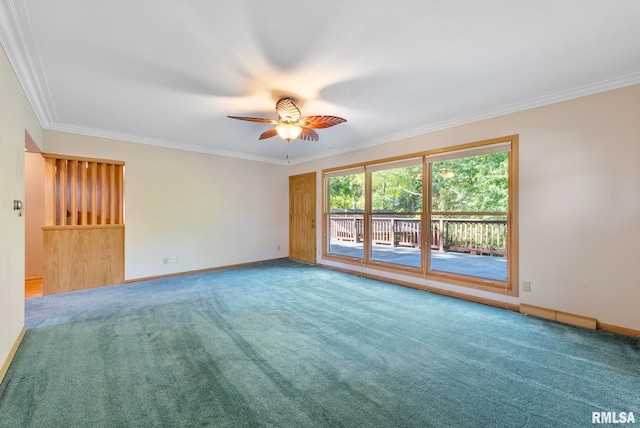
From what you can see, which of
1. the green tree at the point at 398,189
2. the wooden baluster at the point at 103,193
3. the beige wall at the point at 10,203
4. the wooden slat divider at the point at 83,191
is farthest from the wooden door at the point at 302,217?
the beige wall at the point at 10,203

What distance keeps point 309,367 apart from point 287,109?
2.49 meters

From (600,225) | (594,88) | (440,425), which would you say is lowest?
(440,425)

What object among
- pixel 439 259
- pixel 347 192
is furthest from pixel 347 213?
pixel 439 259

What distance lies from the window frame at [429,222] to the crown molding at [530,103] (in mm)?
316

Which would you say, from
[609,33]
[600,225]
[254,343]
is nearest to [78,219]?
[254,343]

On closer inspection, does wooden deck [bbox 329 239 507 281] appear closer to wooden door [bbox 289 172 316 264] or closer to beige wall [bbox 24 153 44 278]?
wooden door [bbox 289 172 316 264]

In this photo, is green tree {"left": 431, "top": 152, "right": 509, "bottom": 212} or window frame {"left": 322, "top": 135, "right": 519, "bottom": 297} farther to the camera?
green tree {"left": 431, "top": 152, "right": 509, "bottom": 212}

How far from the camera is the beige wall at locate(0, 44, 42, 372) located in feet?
6.82

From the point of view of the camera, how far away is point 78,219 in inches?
167

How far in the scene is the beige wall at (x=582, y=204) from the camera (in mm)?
2656

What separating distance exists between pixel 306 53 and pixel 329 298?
294cm

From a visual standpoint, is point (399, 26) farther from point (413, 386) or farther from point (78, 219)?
point (78, 219)

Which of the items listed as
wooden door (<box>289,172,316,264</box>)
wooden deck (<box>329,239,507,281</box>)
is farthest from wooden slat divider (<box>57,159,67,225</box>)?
wooden deck (<box>329,239,507,281</box>)

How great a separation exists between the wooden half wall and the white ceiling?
96 centimetres
